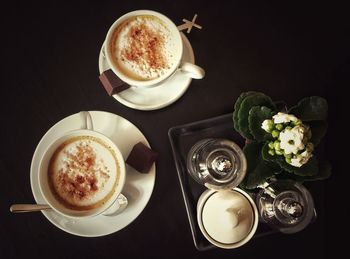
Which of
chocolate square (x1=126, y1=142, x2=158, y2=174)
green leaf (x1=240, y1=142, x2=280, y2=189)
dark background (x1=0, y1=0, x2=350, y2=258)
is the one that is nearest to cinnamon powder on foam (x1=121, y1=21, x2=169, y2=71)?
dark background (x1=0, y1=0, x2=350, y2=258)

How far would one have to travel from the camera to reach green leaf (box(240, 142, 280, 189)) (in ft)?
3.19

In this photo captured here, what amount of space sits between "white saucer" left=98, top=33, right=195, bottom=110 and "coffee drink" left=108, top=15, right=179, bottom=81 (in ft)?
0.18

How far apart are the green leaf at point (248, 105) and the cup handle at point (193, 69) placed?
14 cm

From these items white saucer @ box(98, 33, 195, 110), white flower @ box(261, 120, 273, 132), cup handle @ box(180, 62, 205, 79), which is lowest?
white flower @ box(261, 120, 273, 132)

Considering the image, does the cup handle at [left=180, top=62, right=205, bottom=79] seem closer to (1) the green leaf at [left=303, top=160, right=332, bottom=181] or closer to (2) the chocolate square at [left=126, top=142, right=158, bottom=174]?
(2) the chocolate square at [left=126, top=142, right=158, bottom=174]

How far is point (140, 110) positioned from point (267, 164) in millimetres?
401

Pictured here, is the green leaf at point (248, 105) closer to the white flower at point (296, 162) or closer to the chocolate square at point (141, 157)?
the white flower at point (296, 162)

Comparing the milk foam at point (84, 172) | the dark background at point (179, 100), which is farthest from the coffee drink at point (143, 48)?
the milk foam at point (84, 172)

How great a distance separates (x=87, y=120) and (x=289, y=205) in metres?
0.58

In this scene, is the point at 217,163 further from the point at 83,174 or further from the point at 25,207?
the point at 25,207

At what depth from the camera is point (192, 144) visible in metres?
1.17

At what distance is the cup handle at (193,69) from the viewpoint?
1.03 metres

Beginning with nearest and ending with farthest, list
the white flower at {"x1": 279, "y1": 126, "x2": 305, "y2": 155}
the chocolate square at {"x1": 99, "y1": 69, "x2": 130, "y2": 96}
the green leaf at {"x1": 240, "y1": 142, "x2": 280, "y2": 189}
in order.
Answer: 1. the white flower at {"x1": 279, "y1": 126, "x2": 305, "y2": 155}
2. the green leaf at {"x1": 240, "y1": 142, "x2": 280, "y2": 189}
3. the chocolate square at {"x1": 99, "y1": 69, "x2": 130, "y2": 96}

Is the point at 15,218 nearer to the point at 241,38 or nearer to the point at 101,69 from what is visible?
the point at 101,69
